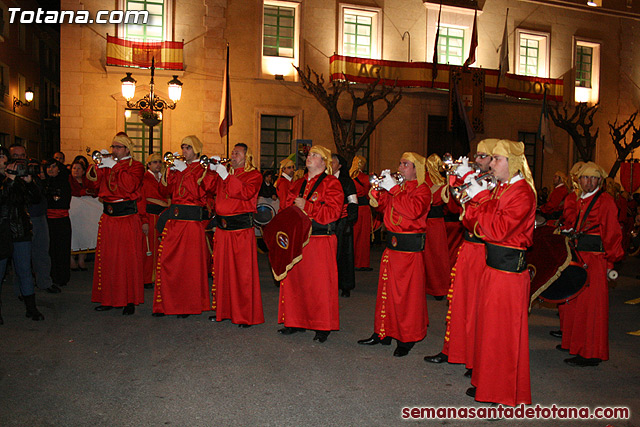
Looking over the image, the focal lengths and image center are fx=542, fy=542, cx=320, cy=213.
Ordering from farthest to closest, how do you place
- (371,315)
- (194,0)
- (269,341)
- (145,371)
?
(194,0) < (371,315) < (269,341) < (145,371)

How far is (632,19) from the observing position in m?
25.1

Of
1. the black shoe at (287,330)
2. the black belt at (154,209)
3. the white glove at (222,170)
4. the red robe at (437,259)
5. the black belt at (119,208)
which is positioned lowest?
the black shoe at (287,330)

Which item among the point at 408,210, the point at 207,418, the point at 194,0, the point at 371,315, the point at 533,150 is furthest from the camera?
the point at 533,150

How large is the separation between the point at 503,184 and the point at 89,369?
409 centimetres

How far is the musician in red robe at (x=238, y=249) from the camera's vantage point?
663cm

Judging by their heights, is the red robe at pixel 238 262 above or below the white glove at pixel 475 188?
below

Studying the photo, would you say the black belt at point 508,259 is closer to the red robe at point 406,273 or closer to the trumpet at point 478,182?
the trumpet at point 478,182

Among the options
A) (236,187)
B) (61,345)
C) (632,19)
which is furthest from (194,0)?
(632,19)

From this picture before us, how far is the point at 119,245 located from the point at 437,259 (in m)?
4.83

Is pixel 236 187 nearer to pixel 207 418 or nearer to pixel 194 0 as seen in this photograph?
pixel 207 418

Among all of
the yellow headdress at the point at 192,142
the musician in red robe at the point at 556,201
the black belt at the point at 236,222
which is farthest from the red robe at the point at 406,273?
the musician in red robe at the point at 556,201

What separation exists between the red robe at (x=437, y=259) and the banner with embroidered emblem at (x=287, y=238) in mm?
3150

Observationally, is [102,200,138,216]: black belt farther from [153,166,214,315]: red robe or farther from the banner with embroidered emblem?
the banner with embroidered emblem

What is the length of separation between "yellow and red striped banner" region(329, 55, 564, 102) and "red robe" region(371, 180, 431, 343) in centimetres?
1315
